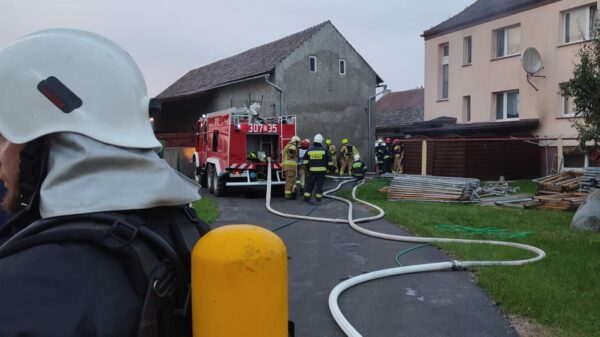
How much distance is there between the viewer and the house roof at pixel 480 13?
20266 mm

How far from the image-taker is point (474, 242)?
296 inches

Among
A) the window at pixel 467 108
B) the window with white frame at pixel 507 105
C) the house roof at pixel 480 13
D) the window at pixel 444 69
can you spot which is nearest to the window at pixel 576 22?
the house roof at pixel 480 13

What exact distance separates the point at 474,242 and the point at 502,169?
12.7 metres

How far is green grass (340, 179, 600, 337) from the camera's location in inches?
173

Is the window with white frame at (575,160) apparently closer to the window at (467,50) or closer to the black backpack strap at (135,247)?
the window at (467,50)

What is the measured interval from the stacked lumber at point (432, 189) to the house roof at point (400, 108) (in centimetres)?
1840

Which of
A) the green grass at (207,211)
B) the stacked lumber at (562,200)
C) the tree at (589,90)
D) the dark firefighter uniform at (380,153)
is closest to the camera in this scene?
the tree at (589,90)

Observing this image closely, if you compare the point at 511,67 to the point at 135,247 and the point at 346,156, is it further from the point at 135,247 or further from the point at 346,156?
the point at 135,247

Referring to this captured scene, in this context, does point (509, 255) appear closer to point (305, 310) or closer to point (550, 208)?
point (305, 310)

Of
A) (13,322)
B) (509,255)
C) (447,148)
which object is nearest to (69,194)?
(13,322)

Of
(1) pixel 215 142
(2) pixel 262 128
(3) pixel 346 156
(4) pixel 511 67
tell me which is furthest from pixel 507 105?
(1) pixel 215 142

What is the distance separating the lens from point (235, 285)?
1240 mm

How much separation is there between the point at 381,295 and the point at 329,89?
68.6ft

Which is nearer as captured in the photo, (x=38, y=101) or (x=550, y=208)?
(x=38, y=101)
